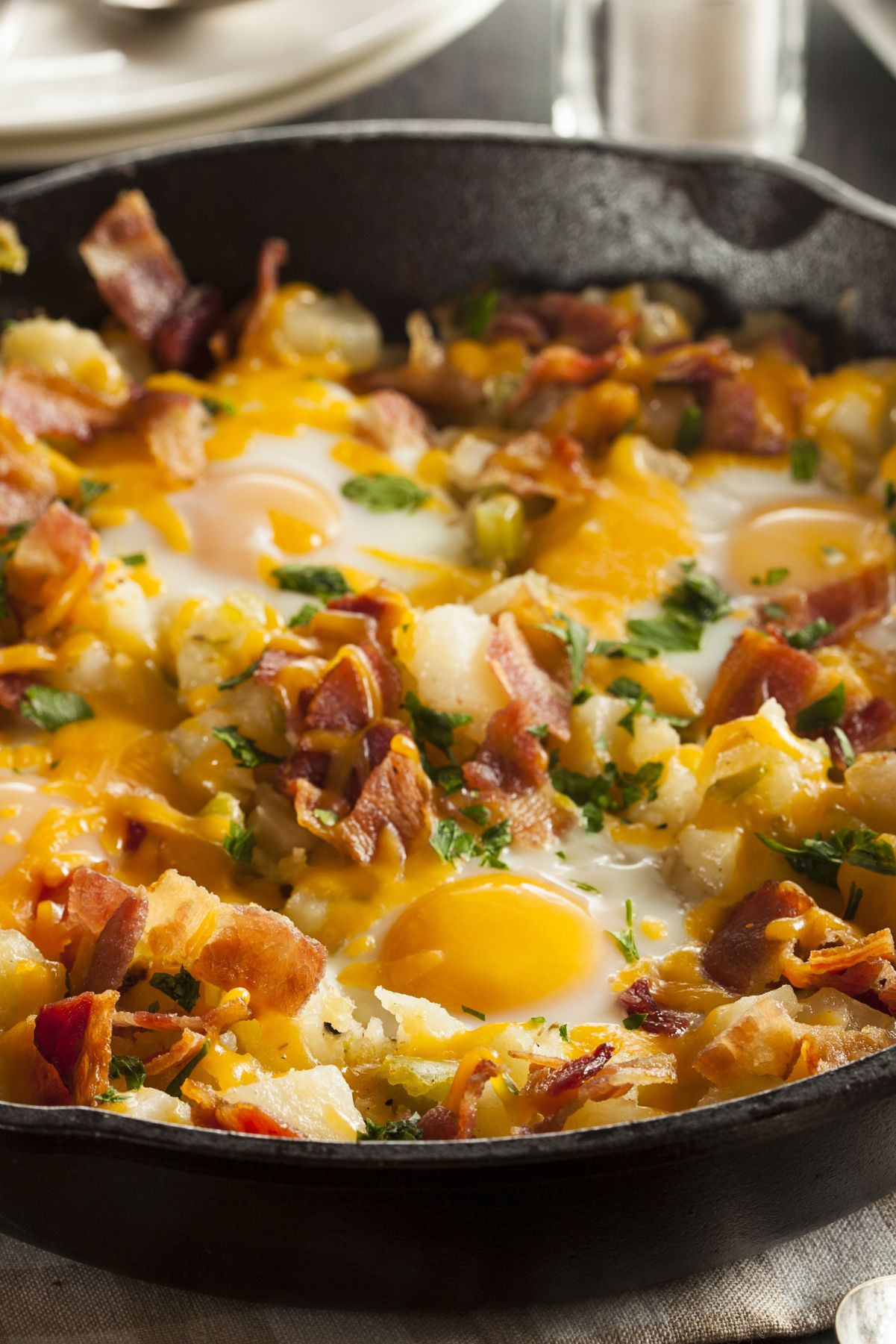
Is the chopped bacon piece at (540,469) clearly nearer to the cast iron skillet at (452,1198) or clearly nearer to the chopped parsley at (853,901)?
the chopped parsley at (853,901)

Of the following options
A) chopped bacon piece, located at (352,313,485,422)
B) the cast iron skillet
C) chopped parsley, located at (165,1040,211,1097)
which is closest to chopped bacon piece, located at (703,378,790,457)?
chopped bacon piece, located at (352,313,485,422)

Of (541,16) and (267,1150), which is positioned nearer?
(267,1150)

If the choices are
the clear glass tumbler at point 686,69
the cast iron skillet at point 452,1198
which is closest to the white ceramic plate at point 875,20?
the clear glass tumbler at point 686,69

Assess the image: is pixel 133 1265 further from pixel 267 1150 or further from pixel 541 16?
pixel 541 16

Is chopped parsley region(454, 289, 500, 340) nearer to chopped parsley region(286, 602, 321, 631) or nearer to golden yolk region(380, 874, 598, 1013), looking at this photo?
chopped parsley region(286, 602, 321, 631)

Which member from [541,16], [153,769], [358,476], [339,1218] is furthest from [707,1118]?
[541,16]

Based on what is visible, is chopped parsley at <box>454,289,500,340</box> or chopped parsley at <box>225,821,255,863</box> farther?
chopped parsley at <box>454,289,500,340</box>
